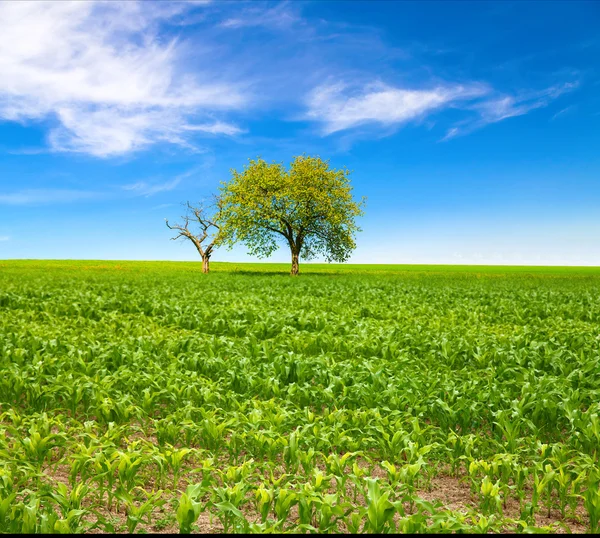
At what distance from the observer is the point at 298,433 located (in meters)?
5.88

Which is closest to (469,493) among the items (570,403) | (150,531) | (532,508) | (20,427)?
(532,508)

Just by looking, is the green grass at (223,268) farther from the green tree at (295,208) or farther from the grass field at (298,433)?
the grass field at (298,433)

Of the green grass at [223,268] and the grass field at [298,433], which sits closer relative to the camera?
the grass field at [298,433]

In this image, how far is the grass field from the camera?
4309mm

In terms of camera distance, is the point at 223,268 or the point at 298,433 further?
the point at 223,268

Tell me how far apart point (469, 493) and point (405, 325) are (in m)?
10.2

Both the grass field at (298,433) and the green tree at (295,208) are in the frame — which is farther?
the green tree at (295,208)

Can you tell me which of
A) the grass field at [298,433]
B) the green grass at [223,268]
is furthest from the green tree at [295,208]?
the grass field at [298,433]

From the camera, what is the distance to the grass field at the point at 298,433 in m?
4.31

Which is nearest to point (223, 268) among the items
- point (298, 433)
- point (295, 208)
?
point (295, 208)

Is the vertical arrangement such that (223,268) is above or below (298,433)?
above

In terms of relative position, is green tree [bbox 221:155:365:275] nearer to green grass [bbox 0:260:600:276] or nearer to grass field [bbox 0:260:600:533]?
green grass [bbox 0:260:600:276]

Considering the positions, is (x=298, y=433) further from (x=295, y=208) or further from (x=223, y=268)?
(x=223, y=268)

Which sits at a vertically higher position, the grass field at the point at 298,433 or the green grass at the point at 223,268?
the green grass at the point at 223,268
